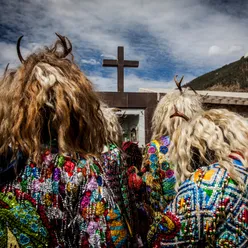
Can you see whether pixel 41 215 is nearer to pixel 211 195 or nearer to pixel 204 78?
pixel 211 195

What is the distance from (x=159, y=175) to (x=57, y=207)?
139 cm

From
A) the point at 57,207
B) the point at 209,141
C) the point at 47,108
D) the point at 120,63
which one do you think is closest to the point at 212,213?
the point at 209,141

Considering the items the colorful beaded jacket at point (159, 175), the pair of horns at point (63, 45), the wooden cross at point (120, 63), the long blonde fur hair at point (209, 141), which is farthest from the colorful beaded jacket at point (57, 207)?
the wooden cross at point (120, 63)

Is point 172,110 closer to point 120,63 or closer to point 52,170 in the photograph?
point 52,170

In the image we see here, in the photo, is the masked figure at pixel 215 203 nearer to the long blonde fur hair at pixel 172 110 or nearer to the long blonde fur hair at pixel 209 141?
the long blonde fur hair at pixel 209 141

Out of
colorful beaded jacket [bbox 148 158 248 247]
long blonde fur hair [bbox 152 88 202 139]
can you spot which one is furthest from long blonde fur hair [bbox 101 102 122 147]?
colorful beaded jacket [bbox 148 158 248 247]

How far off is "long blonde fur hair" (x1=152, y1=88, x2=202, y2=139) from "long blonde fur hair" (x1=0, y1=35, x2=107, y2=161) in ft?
4.73

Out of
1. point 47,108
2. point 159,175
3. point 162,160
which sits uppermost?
point 47,108

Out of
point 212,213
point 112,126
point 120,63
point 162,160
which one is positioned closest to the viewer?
point 212,213

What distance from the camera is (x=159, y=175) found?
8.25ft

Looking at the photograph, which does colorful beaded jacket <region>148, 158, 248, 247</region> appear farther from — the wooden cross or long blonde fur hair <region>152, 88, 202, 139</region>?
the wooden cross

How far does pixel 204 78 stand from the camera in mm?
44344

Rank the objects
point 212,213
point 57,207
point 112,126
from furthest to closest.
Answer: point 112,126, point 212,213, point 57,207

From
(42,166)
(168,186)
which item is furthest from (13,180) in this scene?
(168,186)
